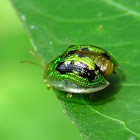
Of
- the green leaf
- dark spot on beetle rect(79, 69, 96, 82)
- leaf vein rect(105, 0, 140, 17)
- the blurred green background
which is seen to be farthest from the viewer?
the blurred green background

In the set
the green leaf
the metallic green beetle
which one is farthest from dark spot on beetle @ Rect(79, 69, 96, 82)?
the green leaf

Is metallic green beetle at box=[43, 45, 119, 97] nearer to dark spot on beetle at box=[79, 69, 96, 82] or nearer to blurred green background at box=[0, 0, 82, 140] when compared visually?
dark spot on beetle at box=[79, 69, 96, 82]

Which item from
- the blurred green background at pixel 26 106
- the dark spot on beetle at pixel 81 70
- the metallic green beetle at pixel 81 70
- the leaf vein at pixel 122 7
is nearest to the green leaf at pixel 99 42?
the leaf vein at pixel 122 7

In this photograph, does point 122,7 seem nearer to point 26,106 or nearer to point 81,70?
point 81,70

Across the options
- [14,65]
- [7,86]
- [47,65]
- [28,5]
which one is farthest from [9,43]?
[47,65]

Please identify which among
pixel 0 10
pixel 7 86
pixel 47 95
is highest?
pixel 0 10

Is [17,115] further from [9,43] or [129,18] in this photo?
[129,18]
